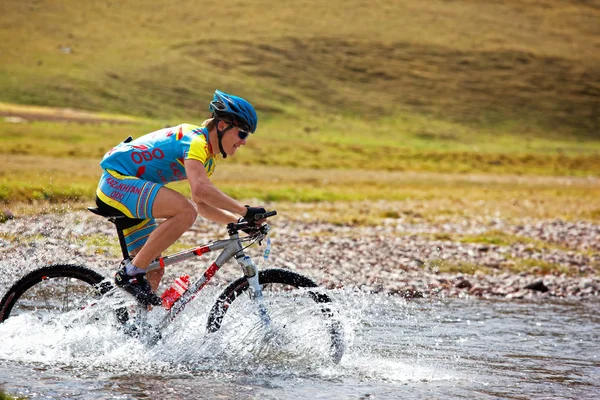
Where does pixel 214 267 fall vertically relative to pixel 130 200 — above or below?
below

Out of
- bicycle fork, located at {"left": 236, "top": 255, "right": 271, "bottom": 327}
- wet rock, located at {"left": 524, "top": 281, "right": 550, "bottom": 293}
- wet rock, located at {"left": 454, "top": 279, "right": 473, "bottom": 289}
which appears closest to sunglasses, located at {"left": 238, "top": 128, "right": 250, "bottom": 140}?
bicycle fork, located at {"left": 236, "top": 255, "right": 271, "bottom": 327}

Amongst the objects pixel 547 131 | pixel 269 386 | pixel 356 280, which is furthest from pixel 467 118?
pixel 269 386

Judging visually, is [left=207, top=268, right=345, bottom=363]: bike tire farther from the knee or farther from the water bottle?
the knee

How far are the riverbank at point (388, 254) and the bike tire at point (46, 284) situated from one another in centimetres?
220

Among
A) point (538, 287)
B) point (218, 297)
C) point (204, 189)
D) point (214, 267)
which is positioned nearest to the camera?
point (204, 189)

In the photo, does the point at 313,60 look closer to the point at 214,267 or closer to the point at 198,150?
the point at 214,267

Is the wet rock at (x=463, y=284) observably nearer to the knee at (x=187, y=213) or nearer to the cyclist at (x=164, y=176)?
the cyclist at (x=164, y=176)

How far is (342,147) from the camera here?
9038 cm

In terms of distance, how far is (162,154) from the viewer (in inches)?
364

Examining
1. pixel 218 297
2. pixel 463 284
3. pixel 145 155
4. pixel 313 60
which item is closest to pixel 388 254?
pixel 463 284

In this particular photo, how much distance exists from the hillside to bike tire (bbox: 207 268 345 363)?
102 m

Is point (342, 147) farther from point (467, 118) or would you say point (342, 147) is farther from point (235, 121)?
point (235, 121)

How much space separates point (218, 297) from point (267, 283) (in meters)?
0.56

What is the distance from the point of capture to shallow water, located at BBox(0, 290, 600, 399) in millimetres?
8727
